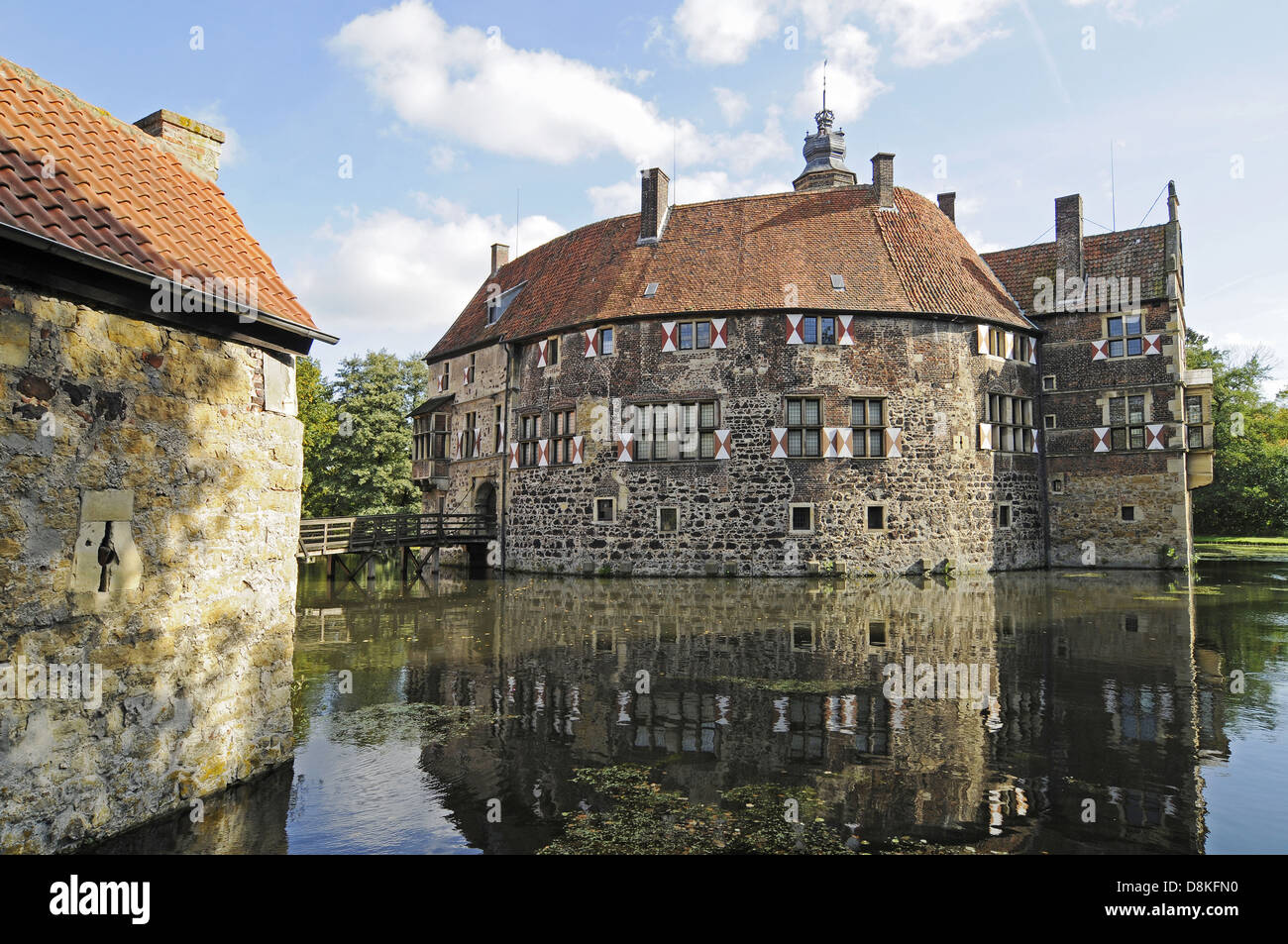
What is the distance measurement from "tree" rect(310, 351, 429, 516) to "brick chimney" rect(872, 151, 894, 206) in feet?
89.5

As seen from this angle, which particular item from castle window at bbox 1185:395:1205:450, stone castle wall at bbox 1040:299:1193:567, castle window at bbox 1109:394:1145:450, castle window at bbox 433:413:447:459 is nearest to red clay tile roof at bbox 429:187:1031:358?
stone castle wall at bbox 1040:299:1193:567

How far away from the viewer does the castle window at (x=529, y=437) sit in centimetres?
2486

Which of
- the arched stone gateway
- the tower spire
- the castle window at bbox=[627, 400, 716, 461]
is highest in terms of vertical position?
the tower spire

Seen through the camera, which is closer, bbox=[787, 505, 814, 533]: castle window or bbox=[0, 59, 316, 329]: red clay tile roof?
bbox=[0, 59, 316, 329]: red clay tile roof

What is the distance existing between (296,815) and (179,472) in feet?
8.01

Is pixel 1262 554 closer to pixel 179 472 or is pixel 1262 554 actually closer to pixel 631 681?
pixel 631 681

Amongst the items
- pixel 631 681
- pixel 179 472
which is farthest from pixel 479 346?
pixel 179 472

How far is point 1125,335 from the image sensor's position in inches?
961

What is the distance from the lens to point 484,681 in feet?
29.7

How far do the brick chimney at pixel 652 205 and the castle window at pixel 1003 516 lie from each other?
1353cm

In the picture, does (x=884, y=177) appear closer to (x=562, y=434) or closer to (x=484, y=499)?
(x=562, y=434)

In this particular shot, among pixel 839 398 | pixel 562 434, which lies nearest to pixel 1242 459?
pixel 839 398

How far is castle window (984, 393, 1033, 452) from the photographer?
23.3m

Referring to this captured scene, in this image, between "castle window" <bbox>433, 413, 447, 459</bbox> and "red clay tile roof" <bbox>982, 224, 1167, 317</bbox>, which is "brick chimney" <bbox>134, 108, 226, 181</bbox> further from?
"red clay tile roof" <bbox>982, 224, 1167, 317</bbox>
